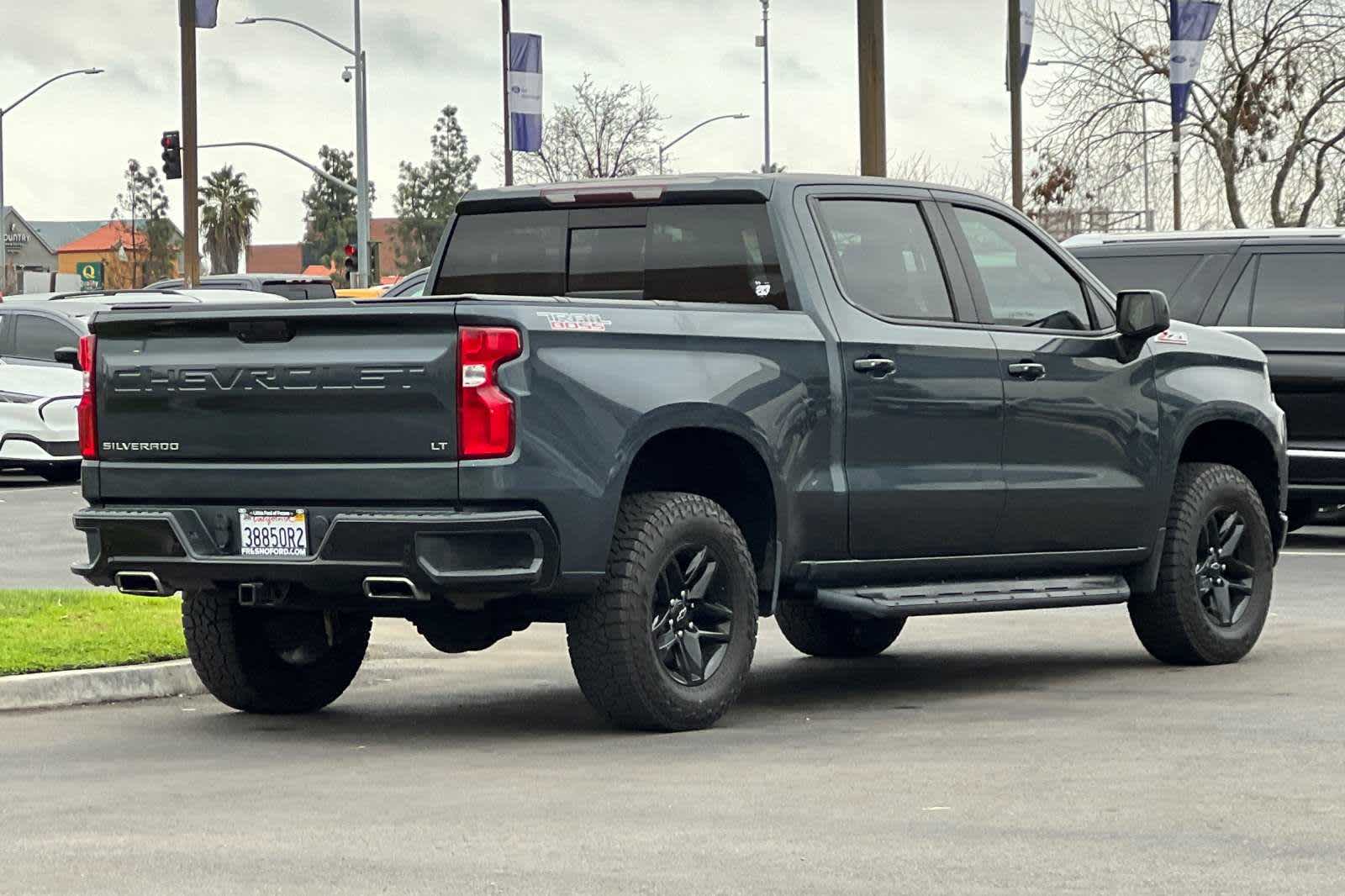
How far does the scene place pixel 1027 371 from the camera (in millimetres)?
10430

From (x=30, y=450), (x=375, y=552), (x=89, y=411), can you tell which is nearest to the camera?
(x=375, y=552)

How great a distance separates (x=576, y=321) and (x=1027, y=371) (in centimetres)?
240

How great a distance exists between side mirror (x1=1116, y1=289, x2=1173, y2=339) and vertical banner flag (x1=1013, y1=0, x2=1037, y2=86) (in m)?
27.7

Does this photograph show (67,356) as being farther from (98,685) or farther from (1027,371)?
(1027,371)

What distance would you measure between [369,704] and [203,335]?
2.03 meters

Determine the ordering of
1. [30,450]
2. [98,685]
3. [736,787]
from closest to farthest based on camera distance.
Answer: [736,787] → [98,685] → [30,450]

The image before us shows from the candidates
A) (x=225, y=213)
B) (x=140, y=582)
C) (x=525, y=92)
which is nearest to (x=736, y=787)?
(x=140, y=582)

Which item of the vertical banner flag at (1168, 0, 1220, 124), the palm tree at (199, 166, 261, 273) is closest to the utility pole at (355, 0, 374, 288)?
the vertical banner flag at (1168, 0, 1220, 124)

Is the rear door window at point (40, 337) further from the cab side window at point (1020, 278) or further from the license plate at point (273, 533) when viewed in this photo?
the license plate at point (273, 533)

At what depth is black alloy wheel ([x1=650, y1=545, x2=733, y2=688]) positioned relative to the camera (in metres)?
9.16

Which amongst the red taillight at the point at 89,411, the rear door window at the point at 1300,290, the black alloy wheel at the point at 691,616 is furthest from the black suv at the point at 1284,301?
the red taillight at the point at 89,411

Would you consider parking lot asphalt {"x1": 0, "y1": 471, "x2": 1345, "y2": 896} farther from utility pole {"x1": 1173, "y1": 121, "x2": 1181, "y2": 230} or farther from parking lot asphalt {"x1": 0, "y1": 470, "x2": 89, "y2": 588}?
utility pole {"x1": 1173, "y1": 121, "x2": 1181, "y2": 230}

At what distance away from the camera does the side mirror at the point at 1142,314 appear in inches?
421

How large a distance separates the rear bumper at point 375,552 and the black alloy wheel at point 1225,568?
3761 mm
